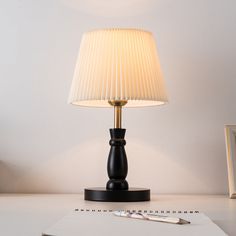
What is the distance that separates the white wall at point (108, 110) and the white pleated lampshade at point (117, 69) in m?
0.25

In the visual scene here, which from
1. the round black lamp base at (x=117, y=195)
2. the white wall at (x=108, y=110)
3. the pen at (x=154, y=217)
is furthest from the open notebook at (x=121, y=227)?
the white wall at (x=108, y=110)

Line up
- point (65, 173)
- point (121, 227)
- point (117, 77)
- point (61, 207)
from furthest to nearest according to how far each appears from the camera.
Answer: point (65, 173), point (117, 77), point (61, 207), point (121, 227)

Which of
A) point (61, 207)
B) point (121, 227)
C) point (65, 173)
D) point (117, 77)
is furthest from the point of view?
point (65, 173)

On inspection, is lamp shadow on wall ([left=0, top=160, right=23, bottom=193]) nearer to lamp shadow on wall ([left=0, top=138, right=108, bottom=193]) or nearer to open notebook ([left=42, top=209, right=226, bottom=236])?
lamp shadow on wall ([left=0, top=138, right=108, bottom=193])

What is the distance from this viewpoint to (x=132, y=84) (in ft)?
4.29

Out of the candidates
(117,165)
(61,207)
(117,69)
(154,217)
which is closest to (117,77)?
(117,69)

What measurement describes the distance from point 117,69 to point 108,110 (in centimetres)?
30

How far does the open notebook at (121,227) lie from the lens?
81cm

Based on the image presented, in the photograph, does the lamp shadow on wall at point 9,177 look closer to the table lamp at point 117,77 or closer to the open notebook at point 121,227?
the table lamp at point 117,77

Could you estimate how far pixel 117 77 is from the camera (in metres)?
1.31

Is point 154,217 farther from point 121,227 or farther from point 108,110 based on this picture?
point 108,110

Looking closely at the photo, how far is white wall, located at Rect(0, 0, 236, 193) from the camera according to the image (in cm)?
158

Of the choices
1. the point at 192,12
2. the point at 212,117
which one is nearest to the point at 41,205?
the point at 212,117

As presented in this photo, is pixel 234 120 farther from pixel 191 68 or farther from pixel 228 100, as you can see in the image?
pixel 191 68
